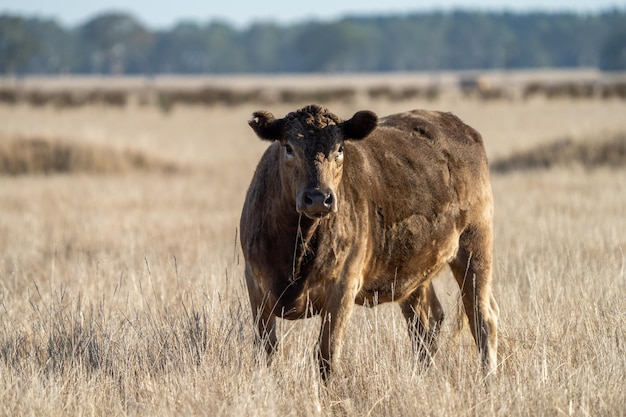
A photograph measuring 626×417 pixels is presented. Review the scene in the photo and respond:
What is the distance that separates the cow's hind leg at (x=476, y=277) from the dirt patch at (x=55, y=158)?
1608 centimetres

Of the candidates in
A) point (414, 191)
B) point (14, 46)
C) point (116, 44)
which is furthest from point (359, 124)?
point (116, 44)

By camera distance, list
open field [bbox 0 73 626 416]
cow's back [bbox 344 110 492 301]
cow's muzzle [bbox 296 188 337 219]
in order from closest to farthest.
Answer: cow's muzzle [bbox 296 188 337 219] → open field [bbox 0 73 626 416] → cow's back [bbox 344 110 492 301]

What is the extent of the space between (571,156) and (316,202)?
1648 cm

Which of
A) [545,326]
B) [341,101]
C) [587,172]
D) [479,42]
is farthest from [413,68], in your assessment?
[545,326]

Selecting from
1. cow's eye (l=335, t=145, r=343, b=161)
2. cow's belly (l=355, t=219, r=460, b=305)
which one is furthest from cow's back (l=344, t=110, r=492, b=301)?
cow's eye (l=335, t=145, r=343, b=161)

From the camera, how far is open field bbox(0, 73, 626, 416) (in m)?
5.49

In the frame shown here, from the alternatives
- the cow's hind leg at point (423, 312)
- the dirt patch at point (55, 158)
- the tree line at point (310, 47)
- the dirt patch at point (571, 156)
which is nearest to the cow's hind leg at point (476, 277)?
the cow's hind leg at point (423, 312)

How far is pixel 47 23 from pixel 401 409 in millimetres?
176480

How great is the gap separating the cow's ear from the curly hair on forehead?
78 mm

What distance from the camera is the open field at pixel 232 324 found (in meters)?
5.49

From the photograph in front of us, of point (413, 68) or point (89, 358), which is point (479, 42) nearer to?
point (413, 68)

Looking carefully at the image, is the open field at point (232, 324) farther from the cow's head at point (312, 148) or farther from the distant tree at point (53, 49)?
the distant tree at point (53, 49)

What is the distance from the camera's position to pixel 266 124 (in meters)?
5.87

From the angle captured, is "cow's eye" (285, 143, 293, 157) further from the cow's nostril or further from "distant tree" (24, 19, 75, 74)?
"distant tree" (24, 19, 75, 74)
